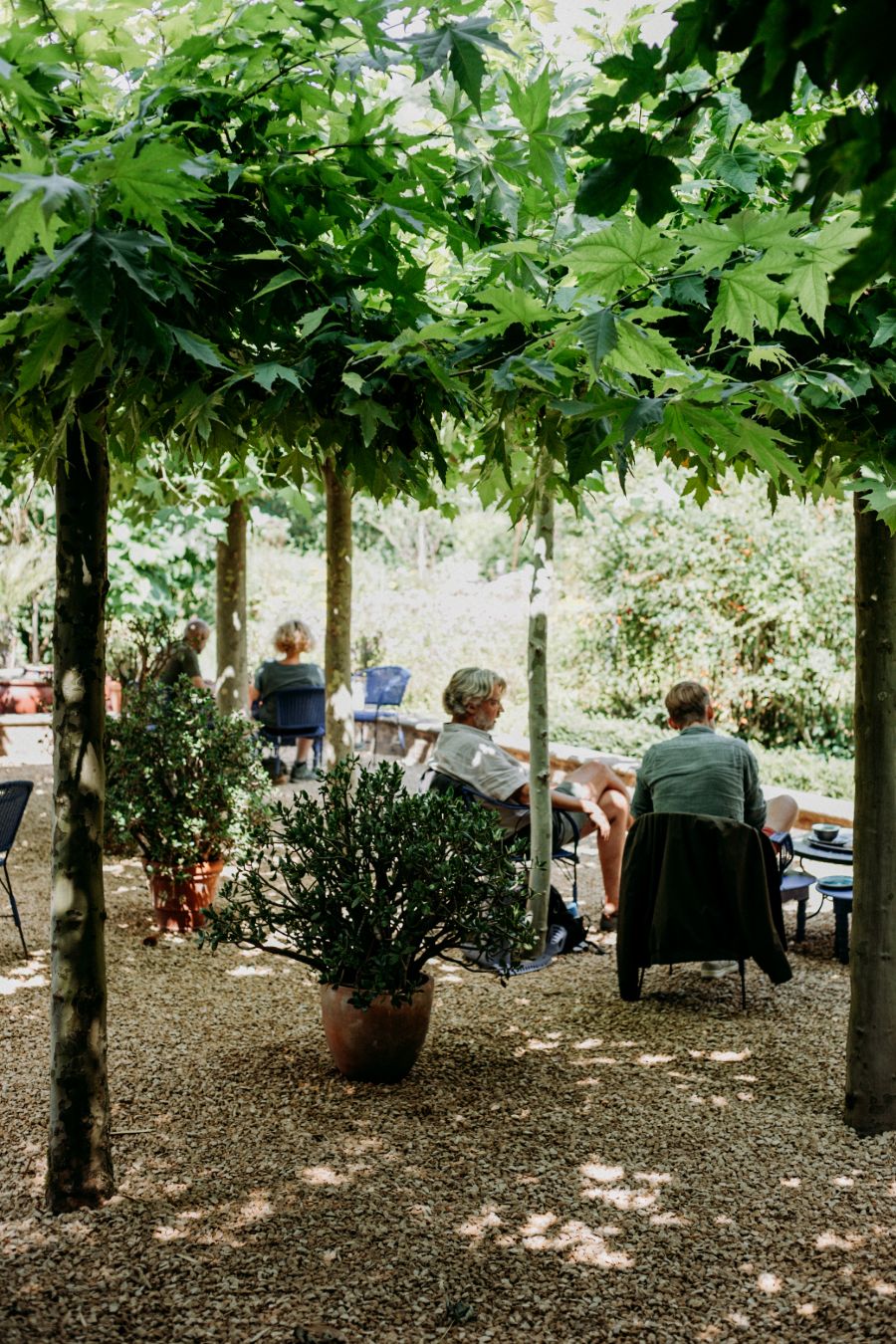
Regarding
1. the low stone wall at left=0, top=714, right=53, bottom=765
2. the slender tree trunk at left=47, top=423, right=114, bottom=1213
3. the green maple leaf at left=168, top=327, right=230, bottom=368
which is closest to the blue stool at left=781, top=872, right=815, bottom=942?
the slender tree trunk at left=47, top=423, right=114, bottom=1213

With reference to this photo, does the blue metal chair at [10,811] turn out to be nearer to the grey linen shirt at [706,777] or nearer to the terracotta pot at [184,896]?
the terracotta pot at [184,896]

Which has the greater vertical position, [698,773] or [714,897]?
[698,773]

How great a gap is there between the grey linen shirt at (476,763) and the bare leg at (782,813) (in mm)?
1571

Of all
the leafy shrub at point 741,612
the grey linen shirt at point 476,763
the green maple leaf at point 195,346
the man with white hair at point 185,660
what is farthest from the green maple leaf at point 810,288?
the leafy shrub at point 741,612

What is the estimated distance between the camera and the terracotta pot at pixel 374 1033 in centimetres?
388

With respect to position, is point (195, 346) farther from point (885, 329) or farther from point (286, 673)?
point (286, 673)

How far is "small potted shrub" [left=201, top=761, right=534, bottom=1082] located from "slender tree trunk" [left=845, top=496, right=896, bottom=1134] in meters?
1.14

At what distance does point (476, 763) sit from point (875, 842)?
2.42m

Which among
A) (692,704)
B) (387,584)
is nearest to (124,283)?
(692,704)

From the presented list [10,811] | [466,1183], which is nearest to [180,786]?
[10,811]

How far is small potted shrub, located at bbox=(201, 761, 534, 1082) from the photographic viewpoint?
3.85 m

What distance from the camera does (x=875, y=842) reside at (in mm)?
3688

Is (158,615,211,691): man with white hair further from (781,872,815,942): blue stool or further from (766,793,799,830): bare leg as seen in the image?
(781,872,815,942): blue stool

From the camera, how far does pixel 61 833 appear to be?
3113mm
